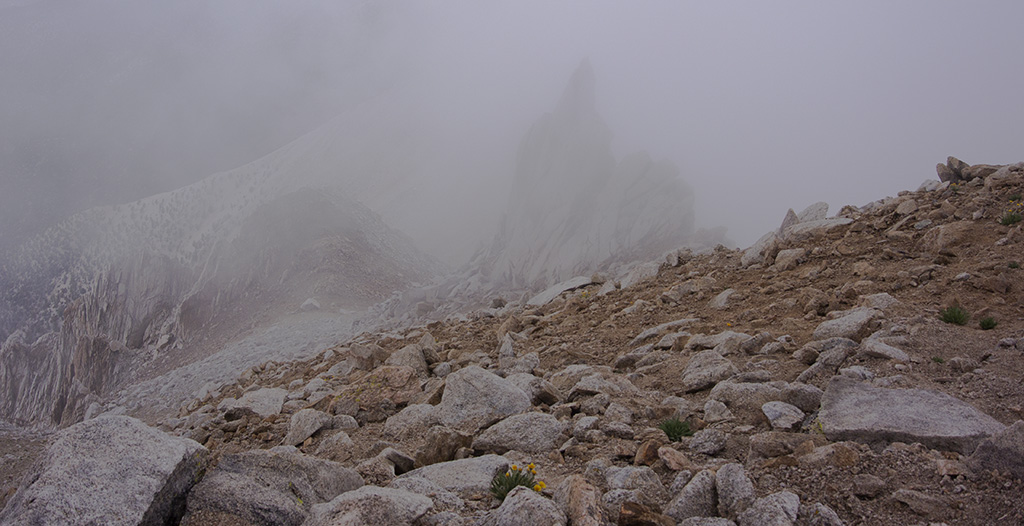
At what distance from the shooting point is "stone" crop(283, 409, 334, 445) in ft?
24.1

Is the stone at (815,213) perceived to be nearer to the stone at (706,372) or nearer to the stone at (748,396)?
the stone at (706,372)

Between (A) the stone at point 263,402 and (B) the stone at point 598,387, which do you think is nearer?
(B) the stone at point 598,387

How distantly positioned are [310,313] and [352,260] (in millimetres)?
9169

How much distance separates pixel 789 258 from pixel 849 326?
15.4 feet

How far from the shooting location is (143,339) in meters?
37.9

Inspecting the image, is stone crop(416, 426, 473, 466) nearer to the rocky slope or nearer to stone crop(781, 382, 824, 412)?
the rocky slope

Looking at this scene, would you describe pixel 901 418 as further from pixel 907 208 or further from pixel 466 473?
pixel 907 208

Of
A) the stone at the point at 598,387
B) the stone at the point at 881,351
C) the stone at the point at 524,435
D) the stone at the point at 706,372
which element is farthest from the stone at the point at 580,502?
the stone at the point at 881,351

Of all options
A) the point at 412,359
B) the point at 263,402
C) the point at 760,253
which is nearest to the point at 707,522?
the point at 412,359

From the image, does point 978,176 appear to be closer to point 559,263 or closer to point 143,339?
point 559,263

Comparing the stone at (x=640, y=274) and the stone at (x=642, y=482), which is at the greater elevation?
the stone at (x=640, y=274)

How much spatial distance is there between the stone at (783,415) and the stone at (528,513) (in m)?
2.79

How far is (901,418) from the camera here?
15.2ft

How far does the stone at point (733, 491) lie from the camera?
3.83m
